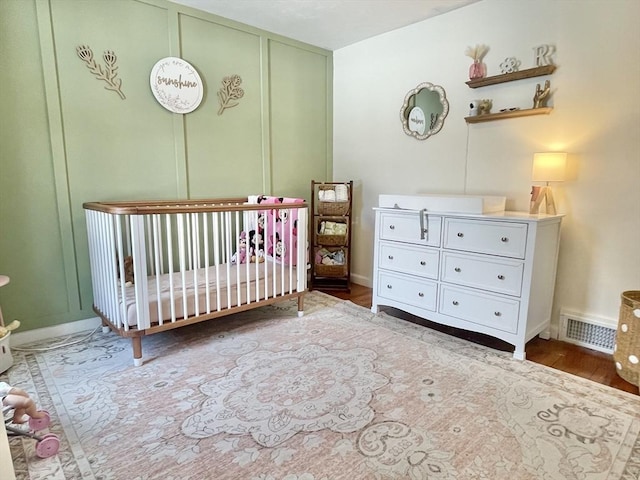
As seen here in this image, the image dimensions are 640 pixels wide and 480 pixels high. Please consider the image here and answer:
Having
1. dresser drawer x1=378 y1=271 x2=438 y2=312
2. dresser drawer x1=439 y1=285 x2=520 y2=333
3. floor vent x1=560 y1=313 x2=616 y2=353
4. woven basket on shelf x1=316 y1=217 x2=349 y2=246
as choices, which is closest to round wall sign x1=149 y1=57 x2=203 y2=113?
woven basket on shelf x1=316 y1=217 x2=349 y2=246

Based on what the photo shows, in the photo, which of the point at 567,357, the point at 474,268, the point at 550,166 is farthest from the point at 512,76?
the point at 567,357

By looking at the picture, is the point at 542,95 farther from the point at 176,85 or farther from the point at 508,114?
the point at 176,85

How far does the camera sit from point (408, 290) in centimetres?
281

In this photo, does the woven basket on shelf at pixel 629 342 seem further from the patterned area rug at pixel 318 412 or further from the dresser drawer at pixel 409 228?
the dresser drawer at pixel 409 228

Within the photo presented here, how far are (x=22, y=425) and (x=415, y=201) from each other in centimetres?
258

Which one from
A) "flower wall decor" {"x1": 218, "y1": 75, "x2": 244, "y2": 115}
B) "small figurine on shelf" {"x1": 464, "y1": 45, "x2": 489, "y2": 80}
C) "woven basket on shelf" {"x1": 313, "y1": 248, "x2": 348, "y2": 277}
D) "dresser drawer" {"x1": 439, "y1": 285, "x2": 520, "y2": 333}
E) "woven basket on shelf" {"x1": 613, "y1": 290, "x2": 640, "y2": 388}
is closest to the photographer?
"woven basket on shelf" {"x1": 613, "y1": 290, "x2": 640, "y2": 388}

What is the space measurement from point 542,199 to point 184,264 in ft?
8.04

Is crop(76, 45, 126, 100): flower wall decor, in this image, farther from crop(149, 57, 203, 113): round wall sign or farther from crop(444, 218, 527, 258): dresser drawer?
crop(444, 218, 527, 258): dresser drawer

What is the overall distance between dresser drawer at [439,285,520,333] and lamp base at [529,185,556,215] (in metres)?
0.68

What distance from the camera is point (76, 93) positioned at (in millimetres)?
2506

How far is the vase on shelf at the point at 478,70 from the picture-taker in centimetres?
281

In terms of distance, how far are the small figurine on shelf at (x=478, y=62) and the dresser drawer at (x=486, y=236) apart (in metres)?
1.23

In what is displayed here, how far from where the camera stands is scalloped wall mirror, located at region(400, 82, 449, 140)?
10.3 feet

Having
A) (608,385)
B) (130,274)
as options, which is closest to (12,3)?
(130,274)
